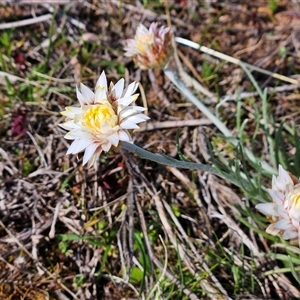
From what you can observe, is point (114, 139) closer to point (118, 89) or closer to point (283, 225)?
point (118, 89)

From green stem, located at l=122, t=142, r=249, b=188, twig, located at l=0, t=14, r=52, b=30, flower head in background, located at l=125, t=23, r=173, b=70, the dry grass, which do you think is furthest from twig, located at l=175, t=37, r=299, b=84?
green stem, located at l=122, t=142, r=249, b=188

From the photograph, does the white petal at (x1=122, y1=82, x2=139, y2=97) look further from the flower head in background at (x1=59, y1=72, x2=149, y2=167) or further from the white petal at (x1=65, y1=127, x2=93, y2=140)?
the white petal at (x1=65, y1=127, x2=93, y2=140)

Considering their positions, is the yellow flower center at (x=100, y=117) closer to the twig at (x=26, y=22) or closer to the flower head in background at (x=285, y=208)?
the flower head in background at (x=285, y=208)

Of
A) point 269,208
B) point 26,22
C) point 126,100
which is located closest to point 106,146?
point 126,100

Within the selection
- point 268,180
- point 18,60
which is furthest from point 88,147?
point 18,60

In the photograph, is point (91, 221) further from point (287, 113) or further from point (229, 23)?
point (229, 23)

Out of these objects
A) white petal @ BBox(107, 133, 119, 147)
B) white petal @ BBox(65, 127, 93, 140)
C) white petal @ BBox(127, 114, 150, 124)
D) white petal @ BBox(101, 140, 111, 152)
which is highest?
white petal @ BBox(127, 114, 150, 124)

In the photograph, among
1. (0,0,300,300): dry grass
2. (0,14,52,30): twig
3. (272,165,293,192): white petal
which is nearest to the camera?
(272,165,293,192): white petal

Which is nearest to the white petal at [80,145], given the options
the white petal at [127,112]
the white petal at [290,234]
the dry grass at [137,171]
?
the white petal at [127,112]
